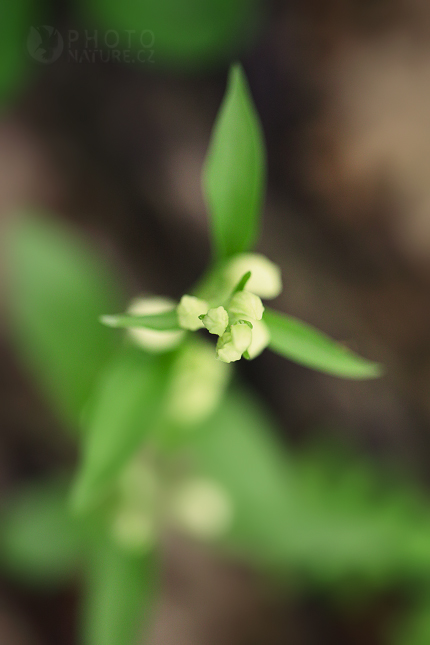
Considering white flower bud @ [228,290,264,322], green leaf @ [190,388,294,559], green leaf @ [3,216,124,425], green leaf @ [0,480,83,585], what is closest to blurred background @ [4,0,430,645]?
green leaf @ [0,480,83,585]

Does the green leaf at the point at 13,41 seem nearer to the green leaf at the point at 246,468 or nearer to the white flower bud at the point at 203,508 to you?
the green leaf at the point at 246,468

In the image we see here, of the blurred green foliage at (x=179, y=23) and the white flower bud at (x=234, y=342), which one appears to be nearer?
the white flower bud at (x=234, y=342)

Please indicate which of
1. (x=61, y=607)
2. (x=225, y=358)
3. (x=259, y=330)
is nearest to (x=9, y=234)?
(x=259, y=330)

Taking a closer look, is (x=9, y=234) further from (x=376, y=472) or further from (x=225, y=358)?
(x=376, y=472)

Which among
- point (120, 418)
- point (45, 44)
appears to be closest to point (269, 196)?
point (45, 44)

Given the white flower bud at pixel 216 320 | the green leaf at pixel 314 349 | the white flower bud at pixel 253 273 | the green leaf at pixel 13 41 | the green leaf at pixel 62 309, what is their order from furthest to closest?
the green leaf at pixel 13 41
the green leaf at pixel 62 309
the white flower bud at pixel 253 273
the green leaf at pixel 314 349
the white flower bud at pixel 216 320

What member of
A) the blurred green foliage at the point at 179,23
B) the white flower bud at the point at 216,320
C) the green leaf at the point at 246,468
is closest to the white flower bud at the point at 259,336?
the white flower bud at the point at 216,320

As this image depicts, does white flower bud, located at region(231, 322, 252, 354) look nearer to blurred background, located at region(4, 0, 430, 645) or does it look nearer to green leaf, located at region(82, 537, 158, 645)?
green leaf, located at region(82, 537, 158, 645)
